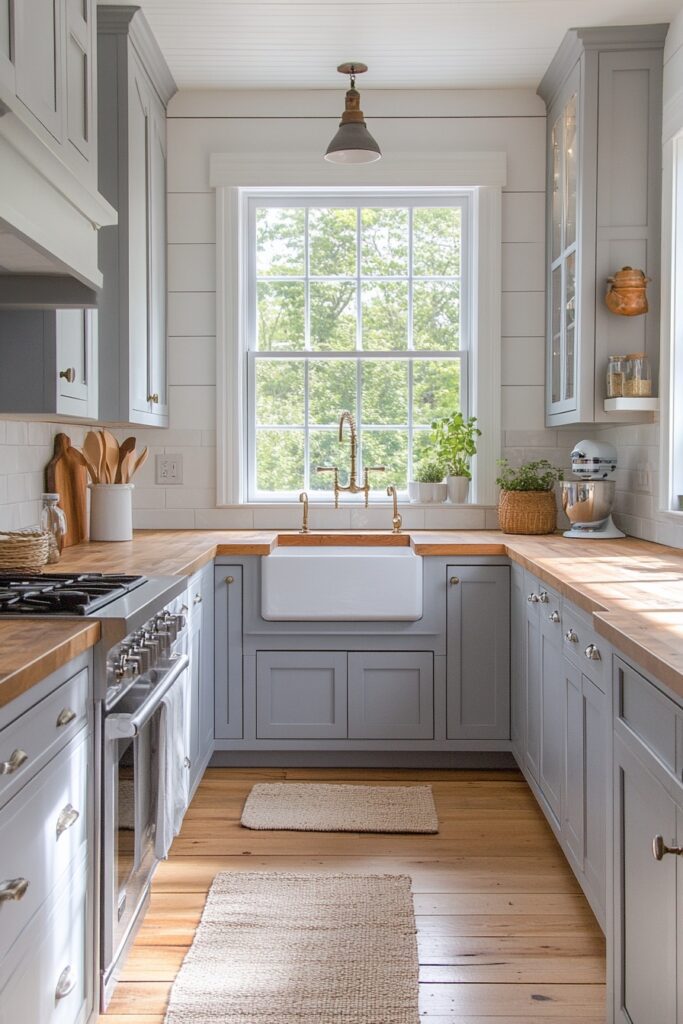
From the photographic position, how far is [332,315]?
442cm

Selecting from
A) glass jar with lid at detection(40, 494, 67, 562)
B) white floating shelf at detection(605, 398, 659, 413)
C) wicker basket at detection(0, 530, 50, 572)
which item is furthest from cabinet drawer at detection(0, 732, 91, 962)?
white floating shelf at detection(605, 398, 659, 413)

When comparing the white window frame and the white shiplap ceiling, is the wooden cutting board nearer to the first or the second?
the white window frame

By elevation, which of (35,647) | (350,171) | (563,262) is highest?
(350,171)

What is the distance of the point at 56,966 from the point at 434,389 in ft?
10.4

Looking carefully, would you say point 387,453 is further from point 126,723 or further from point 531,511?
point 126,723

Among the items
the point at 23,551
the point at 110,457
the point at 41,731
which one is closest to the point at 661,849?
the point at 41,731

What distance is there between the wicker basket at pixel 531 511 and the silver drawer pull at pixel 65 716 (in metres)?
2.57

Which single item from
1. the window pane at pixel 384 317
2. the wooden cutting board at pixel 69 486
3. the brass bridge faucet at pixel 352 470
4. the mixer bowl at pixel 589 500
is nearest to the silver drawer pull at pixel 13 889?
the wooden cutting board at pixel 69 486

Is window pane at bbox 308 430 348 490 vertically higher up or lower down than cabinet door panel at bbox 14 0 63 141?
lower down

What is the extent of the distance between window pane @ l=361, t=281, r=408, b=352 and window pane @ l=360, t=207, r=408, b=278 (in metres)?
0.07

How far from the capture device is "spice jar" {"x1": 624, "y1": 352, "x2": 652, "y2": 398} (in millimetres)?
3465

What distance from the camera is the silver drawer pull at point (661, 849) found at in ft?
4.89

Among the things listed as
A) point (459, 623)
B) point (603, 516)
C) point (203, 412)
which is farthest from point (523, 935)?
point (203, 412)

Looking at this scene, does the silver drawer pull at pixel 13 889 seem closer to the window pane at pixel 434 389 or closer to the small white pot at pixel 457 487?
the small white pot at pixel 457 487
